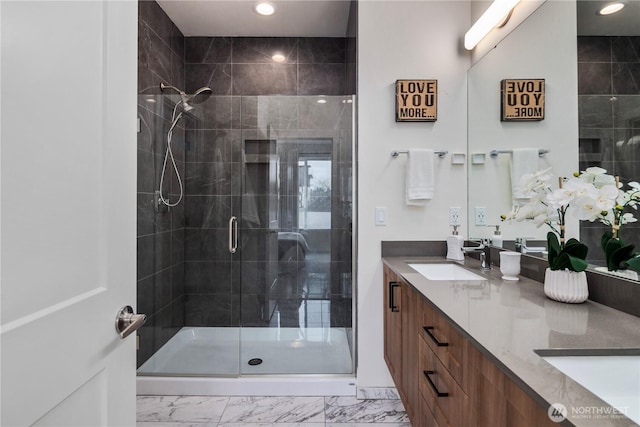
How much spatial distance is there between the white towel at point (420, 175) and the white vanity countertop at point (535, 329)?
2.42 ft

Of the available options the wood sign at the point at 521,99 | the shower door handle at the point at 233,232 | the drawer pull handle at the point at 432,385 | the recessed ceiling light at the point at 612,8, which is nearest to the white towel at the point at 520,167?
the wood sign at the point at 521,99

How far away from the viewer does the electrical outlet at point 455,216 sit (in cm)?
209

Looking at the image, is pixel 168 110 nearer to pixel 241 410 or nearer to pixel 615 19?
pixel 241 410

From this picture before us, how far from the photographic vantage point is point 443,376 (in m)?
1.05

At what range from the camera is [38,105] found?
0.54m

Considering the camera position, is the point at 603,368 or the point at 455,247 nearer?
the point at 603,368

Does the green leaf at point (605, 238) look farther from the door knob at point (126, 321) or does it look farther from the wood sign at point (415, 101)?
the door knob at point (126, 321)

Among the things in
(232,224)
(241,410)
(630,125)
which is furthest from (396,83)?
(241,410)

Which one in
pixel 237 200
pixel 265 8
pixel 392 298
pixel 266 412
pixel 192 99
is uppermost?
pixel 265 8

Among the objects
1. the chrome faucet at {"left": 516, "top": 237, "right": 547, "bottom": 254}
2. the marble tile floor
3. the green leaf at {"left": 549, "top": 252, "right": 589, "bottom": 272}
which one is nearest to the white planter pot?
the green leaf at {"left": 549, "top": 252, "right": 589, "bottom": 272}

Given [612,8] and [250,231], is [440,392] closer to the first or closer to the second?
[612,8]

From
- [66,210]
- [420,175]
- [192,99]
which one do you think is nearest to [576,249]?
[420,175]

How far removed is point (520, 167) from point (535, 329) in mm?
1067

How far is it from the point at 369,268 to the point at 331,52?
2.02 meters
